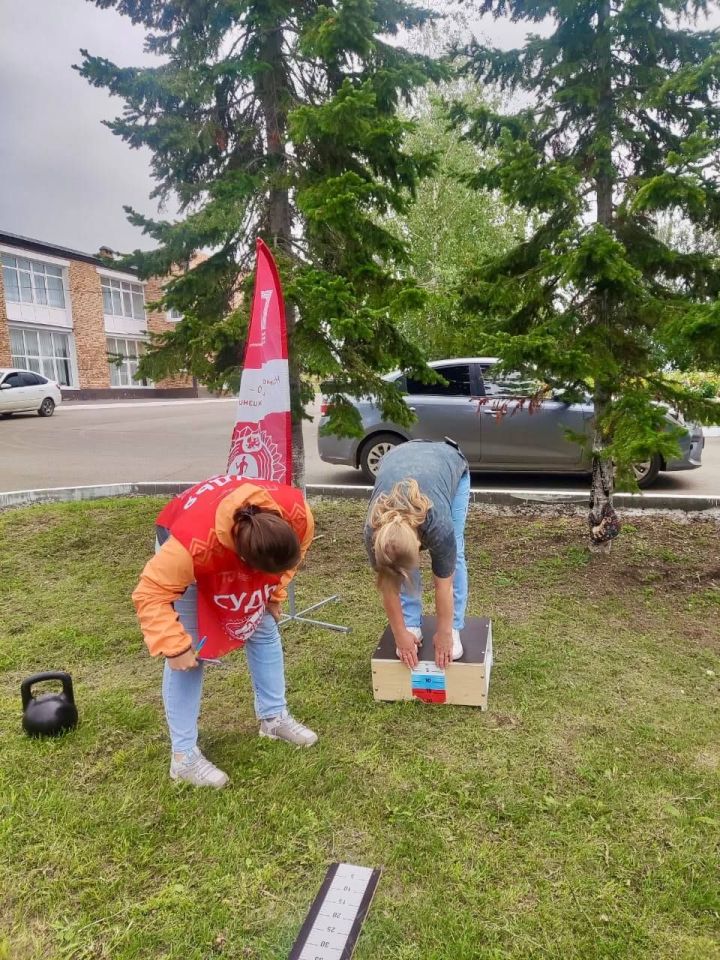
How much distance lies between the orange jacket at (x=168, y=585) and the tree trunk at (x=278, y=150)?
3.21 metres

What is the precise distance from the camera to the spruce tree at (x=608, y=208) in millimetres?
4074

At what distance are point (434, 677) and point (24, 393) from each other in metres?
20.6

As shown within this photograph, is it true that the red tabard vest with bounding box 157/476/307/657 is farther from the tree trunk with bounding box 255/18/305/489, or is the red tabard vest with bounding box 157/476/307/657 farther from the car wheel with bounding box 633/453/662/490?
the car wheel with bounding box 633/453/662/490

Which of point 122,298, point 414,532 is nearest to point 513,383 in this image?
point 414,532

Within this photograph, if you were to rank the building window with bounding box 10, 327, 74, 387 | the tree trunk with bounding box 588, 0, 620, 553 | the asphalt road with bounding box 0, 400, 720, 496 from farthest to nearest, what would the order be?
the building window with bounding box 10, 327, 74, 387 → the asphalt road with bounding box 0, 400, 720, 496 → the tree trunk with bounding box 588, 0, 620, 553

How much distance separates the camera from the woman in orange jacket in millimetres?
2254

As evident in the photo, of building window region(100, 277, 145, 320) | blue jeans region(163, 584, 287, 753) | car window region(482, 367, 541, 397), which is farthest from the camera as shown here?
building window region(100, 277, 145, 320)

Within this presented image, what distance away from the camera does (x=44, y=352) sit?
30.8 m

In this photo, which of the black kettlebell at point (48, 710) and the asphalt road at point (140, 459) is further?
the asphalt road at point (140, 459)

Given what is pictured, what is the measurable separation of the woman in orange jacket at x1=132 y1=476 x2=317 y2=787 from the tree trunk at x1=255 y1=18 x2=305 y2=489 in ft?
9.60

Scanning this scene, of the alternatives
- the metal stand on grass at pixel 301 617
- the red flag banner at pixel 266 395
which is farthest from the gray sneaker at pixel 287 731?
the red flag banner at pixel 266 395

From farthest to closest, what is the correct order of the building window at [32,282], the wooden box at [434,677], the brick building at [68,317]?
the brick building at [68,317], the building window at [32,282], the wooden box at [434,677]

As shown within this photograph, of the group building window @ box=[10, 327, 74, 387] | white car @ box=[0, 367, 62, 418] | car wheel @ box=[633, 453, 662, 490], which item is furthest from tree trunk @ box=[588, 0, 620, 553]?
building window @ box=[10, 327, 74, 387]

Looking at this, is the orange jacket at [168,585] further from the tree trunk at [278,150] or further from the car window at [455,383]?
the car window at [455,383]
